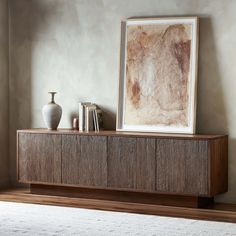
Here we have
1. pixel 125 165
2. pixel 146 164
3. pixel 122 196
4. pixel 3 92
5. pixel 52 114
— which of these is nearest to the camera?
pixel 146 164

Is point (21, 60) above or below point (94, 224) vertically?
above

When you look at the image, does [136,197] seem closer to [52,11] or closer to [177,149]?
[177,149]

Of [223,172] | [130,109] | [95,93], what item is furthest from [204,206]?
[95,93]

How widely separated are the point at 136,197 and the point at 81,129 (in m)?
0.97

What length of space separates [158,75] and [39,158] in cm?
157

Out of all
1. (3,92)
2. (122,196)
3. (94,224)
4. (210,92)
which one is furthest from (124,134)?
(3,92)

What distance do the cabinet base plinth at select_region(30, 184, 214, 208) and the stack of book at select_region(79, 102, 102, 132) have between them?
657 millimetres

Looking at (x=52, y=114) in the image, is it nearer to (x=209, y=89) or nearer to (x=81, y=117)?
(x=81, y=117)

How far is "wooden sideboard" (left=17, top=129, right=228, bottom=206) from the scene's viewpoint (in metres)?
6.16

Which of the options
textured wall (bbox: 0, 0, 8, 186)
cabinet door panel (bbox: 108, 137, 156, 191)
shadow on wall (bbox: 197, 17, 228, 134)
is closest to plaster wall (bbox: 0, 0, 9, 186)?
textured wall (bbox: 0, 0, 8, 186)

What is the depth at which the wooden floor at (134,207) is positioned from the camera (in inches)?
231

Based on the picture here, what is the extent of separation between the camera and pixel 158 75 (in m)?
6.71

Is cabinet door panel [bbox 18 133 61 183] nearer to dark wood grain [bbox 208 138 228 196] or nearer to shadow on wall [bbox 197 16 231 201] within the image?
shadow on wall [bbox 197 16 231 201]

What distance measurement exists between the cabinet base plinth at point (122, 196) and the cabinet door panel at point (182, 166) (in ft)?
0.44
